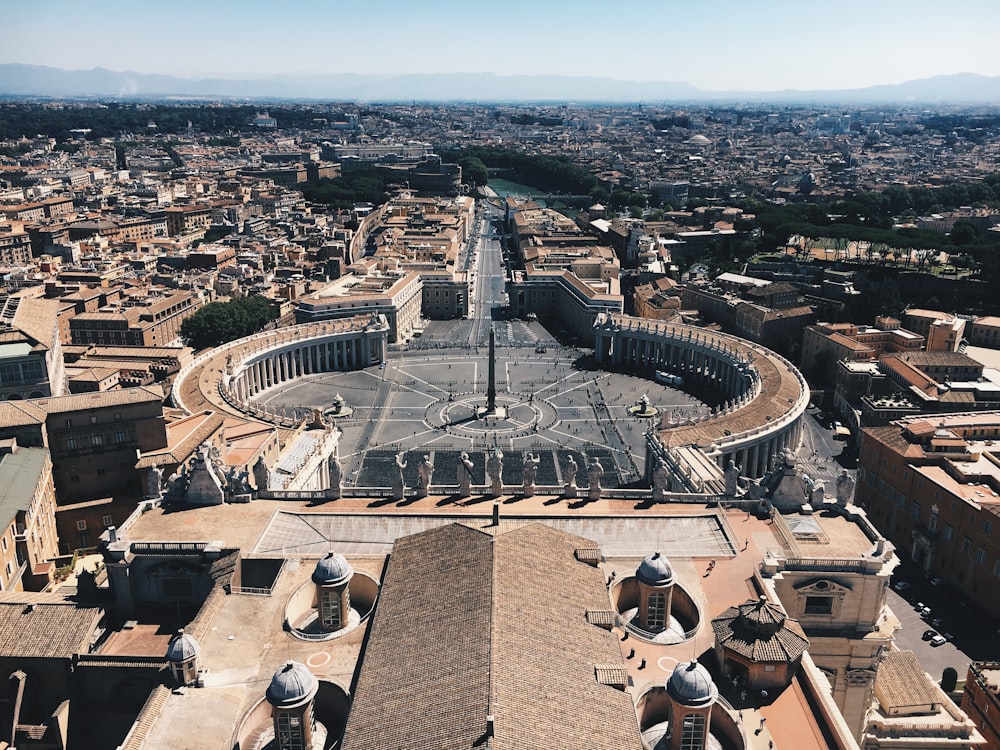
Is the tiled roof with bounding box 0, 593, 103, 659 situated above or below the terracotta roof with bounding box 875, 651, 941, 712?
above

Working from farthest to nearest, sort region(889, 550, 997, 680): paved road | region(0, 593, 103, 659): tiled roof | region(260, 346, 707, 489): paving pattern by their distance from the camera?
region(260, 346, 707, 489): paving pattern
region(889, 550, 997, 680): paved road
region(0, 593, 103, 659): tiled roof

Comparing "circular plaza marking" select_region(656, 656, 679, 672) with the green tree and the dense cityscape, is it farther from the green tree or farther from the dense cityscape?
the green tree

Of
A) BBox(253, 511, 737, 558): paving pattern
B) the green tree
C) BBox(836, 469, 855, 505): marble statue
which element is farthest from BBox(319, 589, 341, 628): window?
the green tree

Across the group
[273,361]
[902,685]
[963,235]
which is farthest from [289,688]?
[963,235]

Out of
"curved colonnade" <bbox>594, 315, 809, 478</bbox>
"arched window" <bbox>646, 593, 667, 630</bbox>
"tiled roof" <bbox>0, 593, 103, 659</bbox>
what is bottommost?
"curved colonnade" <bbox>594, 315, 809, 478</bbox>

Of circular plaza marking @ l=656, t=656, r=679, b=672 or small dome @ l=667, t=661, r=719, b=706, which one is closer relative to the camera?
small dome @ l=667, t=661, r=719, b=706

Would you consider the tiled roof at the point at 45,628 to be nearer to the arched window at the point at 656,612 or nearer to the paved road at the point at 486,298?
the arched window at the point at 656,612

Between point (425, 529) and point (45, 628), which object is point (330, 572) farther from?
point (45, 628)
